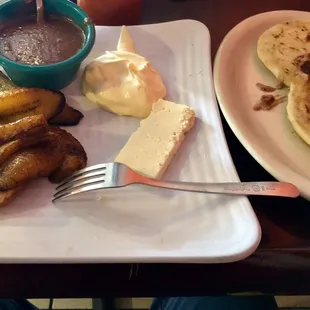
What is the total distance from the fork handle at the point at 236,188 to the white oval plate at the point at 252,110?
0.05m

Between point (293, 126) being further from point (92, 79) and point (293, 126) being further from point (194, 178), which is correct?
point (92, 79)

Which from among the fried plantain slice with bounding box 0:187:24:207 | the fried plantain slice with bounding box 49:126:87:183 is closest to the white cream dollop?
the fried plantain slice with bounding box 49:126:87:183

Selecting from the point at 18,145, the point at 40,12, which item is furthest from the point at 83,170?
the point at 40,12

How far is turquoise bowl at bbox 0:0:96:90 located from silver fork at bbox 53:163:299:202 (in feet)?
0.78

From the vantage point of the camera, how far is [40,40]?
1.09m

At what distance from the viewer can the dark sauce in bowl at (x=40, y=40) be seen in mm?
1064

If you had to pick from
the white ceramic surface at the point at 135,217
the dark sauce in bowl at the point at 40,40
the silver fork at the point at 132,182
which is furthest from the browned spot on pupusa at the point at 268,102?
the dark sauce in bowl at the point at 40,40

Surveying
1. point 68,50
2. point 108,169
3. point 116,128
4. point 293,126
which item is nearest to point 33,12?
point 68,50

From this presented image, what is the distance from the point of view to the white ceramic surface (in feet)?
2.68

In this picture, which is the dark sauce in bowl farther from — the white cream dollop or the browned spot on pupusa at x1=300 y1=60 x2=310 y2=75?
the browned spot on pupusa at x1=300 y1=60 x2=310 y2=75

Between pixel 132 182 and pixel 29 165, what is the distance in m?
0.17

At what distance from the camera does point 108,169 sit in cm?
91

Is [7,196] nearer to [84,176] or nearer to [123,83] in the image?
[84,176]

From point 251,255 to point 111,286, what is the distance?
8.8 inches
